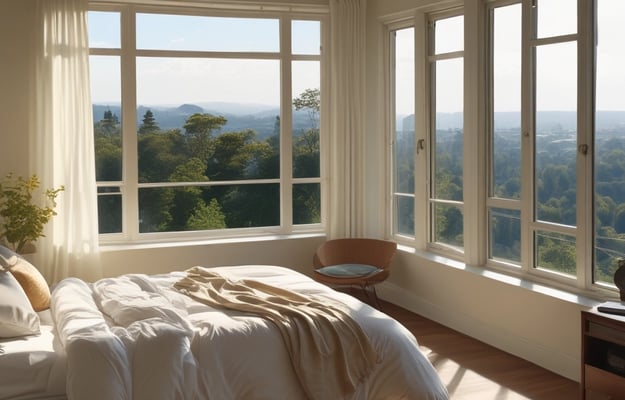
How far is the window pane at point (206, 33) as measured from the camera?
6.96 metres

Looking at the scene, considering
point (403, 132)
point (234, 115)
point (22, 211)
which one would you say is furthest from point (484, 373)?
point (22, 211)

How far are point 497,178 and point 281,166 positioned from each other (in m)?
2.38

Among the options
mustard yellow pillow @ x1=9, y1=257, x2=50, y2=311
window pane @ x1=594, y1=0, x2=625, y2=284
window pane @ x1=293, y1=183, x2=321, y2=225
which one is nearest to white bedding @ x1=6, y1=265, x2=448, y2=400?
mustard yellow pillow @ x1=9, y1=257, x2=50, y2=311

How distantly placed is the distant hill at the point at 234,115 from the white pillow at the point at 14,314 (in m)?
3.03

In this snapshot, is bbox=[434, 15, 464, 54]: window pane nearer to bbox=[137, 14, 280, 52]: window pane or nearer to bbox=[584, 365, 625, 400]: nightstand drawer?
bbox=[137, 14, 280, 52]: window pane

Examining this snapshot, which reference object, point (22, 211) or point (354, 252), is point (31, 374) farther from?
point (354, 252)

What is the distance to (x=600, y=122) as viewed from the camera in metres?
4.89

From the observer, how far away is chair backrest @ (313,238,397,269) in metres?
6.88

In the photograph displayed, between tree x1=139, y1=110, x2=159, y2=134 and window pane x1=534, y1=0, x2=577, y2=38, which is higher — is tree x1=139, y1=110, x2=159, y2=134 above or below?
below

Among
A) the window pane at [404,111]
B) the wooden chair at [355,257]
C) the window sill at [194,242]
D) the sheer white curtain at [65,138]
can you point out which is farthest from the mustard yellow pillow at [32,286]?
the window pane at [404,111]

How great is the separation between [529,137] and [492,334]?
5.11ft

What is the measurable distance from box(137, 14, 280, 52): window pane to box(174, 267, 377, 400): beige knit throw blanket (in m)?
3.43

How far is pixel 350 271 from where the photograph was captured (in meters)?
6.42

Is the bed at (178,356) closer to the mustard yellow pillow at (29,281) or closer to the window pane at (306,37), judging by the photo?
the mustard yellow pillow at (29,281)
